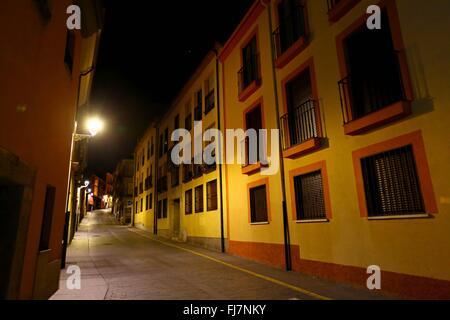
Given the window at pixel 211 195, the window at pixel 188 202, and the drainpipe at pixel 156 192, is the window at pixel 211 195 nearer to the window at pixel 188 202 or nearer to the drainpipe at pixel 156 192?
the window at pixel 188 202

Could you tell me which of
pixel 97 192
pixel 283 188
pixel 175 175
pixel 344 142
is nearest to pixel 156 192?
pixel 175 175

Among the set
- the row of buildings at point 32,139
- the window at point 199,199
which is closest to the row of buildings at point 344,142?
the window at point 199,199

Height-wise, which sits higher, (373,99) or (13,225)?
(373,99)

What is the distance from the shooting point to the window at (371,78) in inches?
255

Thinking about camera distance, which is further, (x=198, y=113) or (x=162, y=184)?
(x=162, y=184)

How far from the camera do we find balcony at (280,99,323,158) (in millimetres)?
8641

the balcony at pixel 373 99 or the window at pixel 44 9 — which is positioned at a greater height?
the window at pixel 44 9

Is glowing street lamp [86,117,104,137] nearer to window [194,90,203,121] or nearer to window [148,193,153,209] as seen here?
window [194,90,203,121]

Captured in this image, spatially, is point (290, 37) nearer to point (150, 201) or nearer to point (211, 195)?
point (211, 195)

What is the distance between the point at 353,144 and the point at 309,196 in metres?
2.26

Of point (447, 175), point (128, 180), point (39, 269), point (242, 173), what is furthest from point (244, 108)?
point (128, 180)

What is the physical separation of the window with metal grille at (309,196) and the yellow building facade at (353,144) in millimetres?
32

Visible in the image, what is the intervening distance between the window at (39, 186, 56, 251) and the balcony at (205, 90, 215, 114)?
11.0 meters

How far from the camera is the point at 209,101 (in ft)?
56.0
